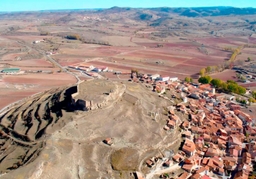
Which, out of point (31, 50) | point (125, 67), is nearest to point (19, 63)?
point (31, 50)

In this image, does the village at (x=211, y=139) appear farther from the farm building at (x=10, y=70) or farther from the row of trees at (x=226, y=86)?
the farm building at (x=10, y=70)

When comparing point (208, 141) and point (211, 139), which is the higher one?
point (211, 139)

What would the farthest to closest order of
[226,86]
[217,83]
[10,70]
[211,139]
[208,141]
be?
1. [10,70]
2. [217,83]
3. [226,86]
4. [211,139]
5. [208,141]

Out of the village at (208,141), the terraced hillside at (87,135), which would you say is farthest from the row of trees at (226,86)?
the terraced hillside at (87,135)

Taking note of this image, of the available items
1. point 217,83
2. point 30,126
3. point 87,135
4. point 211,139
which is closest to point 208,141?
point 211,139

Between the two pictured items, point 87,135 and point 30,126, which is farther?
point 30,126

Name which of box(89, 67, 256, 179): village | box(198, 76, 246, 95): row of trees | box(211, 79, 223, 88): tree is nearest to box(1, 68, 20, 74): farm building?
box(89, 67, 256, 179): village

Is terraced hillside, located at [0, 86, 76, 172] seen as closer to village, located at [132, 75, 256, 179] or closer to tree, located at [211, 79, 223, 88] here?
village, located at [132, 75, 256, 179]

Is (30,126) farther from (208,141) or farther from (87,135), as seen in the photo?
→ (208,141)

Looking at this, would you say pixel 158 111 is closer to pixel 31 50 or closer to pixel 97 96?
pixel 97 96
